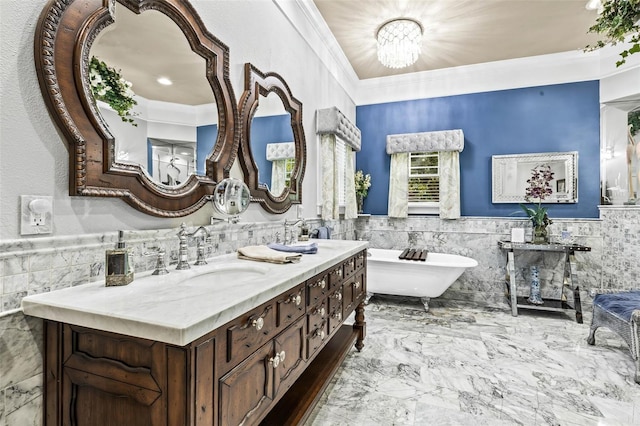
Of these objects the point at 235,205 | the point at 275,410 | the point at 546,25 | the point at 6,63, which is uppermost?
the point at 546,25

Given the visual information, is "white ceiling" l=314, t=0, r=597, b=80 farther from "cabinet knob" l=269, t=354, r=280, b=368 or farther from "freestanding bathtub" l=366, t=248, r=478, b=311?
"cabinet knob" l=269, t=354, r=280, b=368

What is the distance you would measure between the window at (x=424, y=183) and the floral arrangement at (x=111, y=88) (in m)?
3.80

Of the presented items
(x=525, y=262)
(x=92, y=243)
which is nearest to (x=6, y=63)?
(x=92, y=243)

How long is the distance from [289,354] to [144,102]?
1.29m

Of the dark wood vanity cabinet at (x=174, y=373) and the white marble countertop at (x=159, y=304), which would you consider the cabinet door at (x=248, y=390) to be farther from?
the white marble countertop at (x=159, y=304)

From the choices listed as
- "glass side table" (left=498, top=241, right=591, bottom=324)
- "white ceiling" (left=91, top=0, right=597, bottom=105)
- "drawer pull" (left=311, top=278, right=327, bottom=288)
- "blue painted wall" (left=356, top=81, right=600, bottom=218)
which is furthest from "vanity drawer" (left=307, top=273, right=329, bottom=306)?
"blue painted wall" (left=356, top=81, right=600, bottom=218)

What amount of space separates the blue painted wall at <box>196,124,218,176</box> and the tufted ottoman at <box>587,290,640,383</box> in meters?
3.12

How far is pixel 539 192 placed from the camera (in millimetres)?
3779

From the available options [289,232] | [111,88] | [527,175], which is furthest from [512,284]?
[111,88]

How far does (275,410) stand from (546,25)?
4235 millimetres

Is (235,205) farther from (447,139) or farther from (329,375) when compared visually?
(447,139)

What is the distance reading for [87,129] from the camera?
1147 millimetres

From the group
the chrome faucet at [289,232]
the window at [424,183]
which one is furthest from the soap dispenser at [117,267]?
the window at [424,183]

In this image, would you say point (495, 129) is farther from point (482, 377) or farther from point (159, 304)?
point (159, 304)
